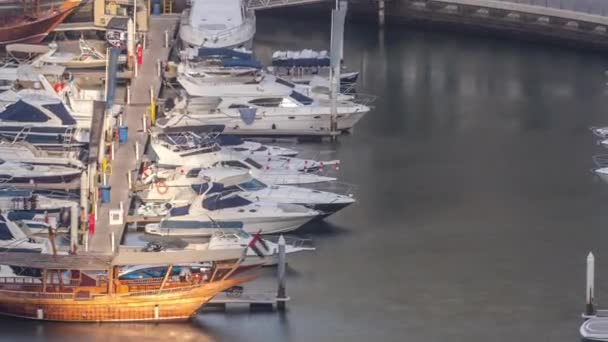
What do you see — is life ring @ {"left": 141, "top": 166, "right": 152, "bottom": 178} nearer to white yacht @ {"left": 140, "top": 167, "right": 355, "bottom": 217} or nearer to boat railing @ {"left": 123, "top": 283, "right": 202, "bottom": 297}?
white yacht @ {"left": 140, "top": 167, "right": 355, "bottom": 217}

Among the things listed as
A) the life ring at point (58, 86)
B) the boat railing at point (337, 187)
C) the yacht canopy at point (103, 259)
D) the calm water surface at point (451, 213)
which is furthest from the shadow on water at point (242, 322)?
the life ring at point (58, 86)

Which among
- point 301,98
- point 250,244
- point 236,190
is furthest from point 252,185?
point 301,98

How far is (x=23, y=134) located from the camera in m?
55.8

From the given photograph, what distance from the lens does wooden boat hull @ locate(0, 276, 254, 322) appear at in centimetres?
4578

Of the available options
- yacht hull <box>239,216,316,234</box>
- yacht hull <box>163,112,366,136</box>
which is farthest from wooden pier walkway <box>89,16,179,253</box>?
yacht hull <box>239,216,316,234</box>

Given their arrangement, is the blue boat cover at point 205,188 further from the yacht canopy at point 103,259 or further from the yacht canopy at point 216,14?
the yacht canopy at point 216,14

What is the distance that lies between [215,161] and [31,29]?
52.4 ft

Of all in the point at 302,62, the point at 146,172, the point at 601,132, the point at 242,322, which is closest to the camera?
the point at 242,322

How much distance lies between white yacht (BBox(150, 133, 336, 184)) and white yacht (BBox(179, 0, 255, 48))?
42.3 feet

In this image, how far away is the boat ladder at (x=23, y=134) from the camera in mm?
55469

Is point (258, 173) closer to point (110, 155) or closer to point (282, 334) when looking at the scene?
point (110, 155)

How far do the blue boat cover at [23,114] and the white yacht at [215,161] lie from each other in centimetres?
328

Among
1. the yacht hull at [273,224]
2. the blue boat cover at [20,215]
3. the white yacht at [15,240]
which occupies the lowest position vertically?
the yacht hull at [273,224]

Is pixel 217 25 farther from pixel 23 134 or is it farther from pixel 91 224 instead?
pixel 91 224
